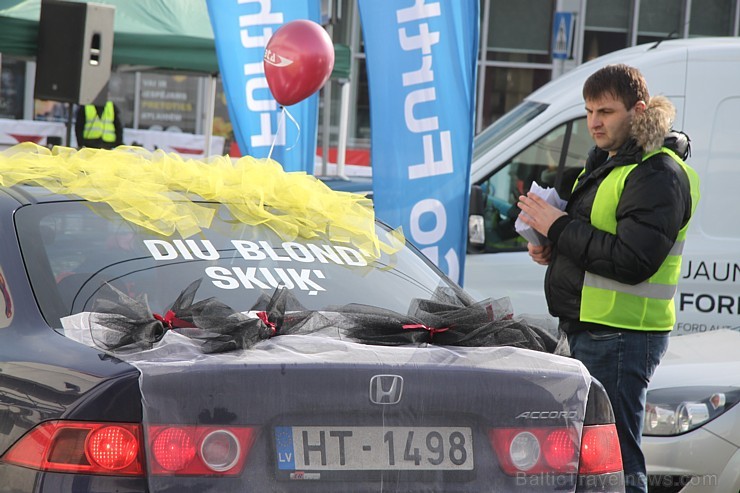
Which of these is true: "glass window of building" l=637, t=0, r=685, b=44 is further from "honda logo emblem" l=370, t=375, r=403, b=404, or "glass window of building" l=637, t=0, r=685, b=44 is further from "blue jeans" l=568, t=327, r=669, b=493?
"honda logo emblem" l=370, t=375, r=403, b=404

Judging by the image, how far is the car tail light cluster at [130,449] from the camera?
2508 millimetres

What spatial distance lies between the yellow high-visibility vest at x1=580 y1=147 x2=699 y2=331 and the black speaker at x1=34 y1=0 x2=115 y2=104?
690 cm

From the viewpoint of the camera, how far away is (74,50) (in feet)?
33.0

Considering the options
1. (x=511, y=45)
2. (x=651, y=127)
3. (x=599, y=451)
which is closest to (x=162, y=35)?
(x=651, y=127)

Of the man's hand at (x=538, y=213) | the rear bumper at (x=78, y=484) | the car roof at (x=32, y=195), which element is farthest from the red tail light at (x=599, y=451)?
the car roof at (x=32, y=195)

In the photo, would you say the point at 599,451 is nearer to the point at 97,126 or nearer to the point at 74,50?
the point at 74,50

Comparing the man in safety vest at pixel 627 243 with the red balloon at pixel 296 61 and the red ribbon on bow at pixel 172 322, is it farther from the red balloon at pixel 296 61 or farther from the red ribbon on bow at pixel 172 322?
the red balloon at pixel 296 61

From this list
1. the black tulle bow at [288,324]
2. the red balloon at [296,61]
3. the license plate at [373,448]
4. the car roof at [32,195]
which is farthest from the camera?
the red balloon at [296,61]

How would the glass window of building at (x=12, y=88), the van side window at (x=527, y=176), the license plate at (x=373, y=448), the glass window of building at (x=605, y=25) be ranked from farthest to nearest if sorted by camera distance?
the glass window of building at (x=605, y=25), the glass window of building at (x=12, y=88), the van side window at (x=527, y=176), the license plate at (x=373, y=448)

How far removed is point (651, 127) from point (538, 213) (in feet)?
1.74

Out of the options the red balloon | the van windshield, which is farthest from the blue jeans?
the red balloon

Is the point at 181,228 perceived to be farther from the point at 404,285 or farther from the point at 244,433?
the point at 244,433

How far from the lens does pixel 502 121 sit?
24.0ft

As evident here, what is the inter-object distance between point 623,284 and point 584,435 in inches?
48.7
